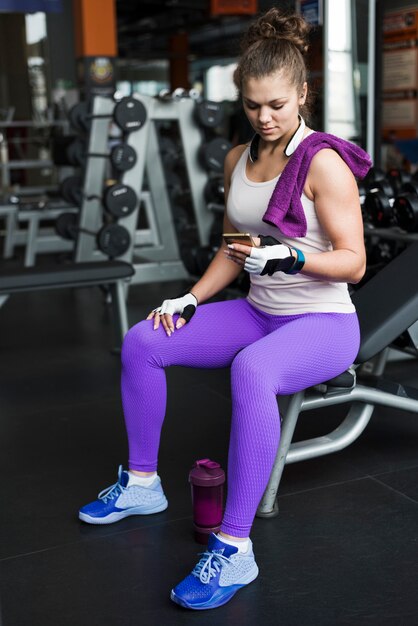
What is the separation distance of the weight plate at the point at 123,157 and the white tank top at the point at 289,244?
7.36ft

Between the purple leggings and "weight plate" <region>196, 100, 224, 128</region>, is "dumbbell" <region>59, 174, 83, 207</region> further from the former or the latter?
the purple leggings

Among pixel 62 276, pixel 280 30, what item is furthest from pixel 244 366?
pixel 62 276

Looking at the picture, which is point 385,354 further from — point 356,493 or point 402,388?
point 356,493

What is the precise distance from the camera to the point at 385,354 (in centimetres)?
277

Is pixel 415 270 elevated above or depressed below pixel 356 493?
above

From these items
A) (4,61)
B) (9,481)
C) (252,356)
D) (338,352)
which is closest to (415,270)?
(338,352)

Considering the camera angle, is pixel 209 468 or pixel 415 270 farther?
pixel 415 270

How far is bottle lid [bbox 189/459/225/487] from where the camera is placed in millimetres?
1645

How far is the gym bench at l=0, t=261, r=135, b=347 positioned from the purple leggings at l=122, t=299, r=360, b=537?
1286 millimetres

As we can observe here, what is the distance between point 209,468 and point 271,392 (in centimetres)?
26

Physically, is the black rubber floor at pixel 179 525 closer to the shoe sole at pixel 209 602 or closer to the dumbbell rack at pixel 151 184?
the shoe sole at pixel 209 602

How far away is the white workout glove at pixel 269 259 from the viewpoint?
58.9 inches

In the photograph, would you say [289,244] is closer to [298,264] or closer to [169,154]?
[298,264]

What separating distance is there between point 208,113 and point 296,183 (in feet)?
8.45
